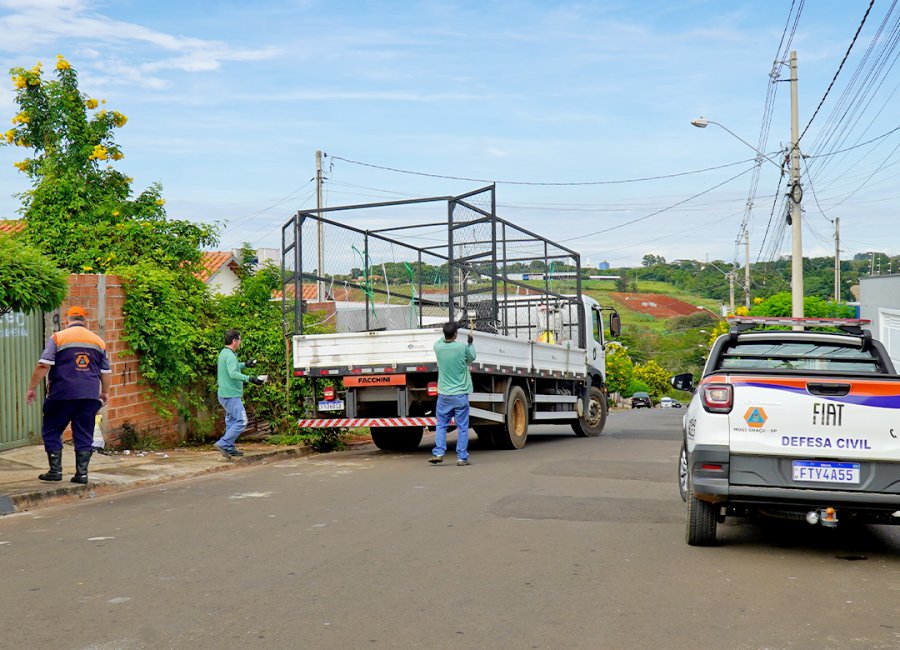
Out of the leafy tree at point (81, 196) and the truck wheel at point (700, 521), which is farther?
the leafy tree at point (81, 196)

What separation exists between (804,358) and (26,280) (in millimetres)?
7036

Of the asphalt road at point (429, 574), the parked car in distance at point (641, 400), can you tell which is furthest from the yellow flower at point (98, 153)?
the parked car in distance at point (641, 400)

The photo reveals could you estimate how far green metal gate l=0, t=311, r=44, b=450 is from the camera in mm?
11859

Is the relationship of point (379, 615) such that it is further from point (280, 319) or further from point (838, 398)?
point (280, 319)

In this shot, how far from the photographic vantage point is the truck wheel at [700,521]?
22.7 feet

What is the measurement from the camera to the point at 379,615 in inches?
203

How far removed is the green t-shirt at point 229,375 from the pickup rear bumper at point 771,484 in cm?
749

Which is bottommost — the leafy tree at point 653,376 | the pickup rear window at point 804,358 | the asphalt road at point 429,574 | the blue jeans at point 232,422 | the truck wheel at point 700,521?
the leafy tree at point 653,376

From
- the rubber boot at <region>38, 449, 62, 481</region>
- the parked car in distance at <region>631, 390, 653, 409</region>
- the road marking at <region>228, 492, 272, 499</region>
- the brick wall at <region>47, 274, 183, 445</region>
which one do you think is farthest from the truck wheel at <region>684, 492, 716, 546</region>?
the parked car in distance at <region>631, 390, 653, 409</region>

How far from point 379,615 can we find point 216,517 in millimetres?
3631

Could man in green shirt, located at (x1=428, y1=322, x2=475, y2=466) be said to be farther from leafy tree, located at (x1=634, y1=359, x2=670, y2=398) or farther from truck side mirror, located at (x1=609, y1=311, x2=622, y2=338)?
leafy tree, located at (x1=634, y1=359, x2=670, y2=398)

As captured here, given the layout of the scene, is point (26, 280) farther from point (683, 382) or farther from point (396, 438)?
point (396, 438)

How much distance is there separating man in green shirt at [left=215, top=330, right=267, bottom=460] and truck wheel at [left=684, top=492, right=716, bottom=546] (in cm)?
727

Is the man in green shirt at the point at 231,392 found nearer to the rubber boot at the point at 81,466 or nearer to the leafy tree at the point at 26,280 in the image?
the rubber boot at the point at 81,466
